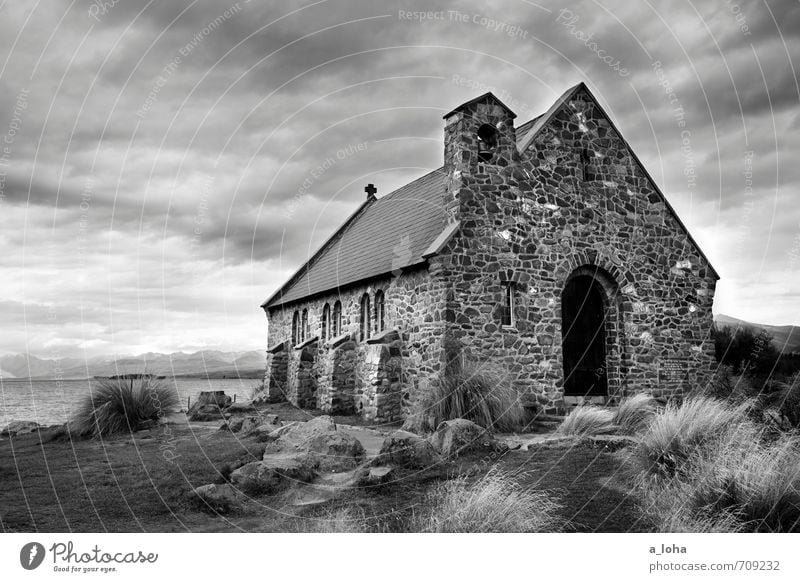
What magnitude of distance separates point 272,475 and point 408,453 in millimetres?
2242

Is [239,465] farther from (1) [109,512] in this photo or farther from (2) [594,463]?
(2) [594,463]

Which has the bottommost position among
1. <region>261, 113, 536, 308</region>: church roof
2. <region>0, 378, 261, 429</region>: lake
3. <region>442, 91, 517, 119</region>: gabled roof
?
<region>0, 378, 261, 429</region>: lake

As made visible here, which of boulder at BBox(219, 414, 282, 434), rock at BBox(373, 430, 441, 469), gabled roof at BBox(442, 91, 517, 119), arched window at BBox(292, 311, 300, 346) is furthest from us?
arched window at BBox(292, 311, 300, 346)

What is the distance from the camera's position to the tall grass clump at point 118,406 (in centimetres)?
1427

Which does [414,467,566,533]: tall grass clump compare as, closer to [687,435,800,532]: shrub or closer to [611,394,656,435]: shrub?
[687,435,800,532]: shrub

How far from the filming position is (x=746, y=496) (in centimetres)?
653

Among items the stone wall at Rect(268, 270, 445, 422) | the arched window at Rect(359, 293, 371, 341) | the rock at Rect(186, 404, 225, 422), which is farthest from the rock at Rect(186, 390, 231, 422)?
the arched window at Rect(359, 293, 371, 341)

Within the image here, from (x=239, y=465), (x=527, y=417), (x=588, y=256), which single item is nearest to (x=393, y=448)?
(x=239, y=465)

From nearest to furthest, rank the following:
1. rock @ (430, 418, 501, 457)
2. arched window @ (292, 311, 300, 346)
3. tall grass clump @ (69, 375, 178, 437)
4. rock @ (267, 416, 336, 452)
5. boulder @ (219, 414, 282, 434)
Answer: rock @ (267, 416, 336, 452) < rock @ (430, 418, 501, 457) < boulder @ (219, 414, 282, 434) < tall grass clump @ (69, 375, 178, 437) < arched window @ (292, 311, 300, 346)

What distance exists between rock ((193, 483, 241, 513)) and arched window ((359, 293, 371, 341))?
11375 mm

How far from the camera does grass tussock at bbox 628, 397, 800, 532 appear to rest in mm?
6449

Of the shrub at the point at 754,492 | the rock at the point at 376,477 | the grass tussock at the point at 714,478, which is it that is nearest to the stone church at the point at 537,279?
the rock at the point at 376,477

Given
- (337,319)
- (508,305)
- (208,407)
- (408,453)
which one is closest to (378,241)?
(337,319)
